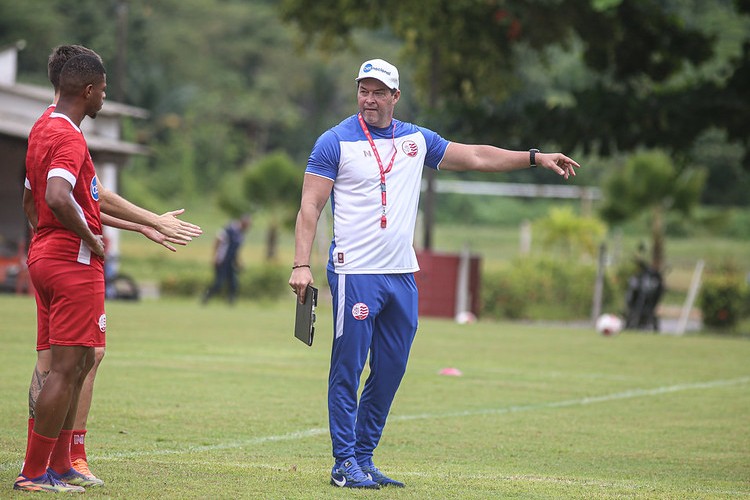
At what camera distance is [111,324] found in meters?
20.3

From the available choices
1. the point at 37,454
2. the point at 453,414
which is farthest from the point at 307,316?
the point at 453,414

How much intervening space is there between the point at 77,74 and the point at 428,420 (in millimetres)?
5221

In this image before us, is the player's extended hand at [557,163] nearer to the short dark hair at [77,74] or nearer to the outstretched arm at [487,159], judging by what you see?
the outstretched arm at [487,159]

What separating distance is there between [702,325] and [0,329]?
16.2 meters

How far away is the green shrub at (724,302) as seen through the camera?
2747 centimetres

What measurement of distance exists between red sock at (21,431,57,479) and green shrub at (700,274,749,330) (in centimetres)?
2292

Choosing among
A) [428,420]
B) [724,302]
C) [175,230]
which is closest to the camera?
[175,230]

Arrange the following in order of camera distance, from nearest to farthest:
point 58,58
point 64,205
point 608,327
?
point 64,205 → point 58,58 → point 608,327

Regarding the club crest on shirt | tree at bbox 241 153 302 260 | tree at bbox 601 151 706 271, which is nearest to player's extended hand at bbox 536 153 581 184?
the club crest on shirt

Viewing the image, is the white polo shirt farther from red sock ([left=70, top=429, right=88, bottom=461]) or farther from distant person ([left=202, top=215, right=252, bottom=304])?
distant person ([left=202, top=215, right=252, bottom=304])

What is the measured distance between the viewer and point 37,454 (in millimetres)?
6379

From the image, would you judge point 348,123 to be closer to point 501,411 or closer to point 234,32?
point 501,411

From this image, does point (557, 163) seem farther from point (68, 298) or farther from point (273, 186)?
point (273, 186)

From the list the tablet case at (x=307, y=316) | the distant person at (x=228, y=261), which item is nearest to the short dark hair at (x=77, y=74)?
the tablet case at (x=307, y=316)
